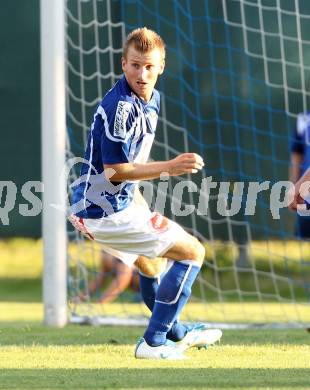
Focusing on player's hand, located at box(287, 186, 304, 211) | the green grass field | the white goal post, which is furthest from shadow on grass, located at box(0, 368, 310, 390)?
the white goal post

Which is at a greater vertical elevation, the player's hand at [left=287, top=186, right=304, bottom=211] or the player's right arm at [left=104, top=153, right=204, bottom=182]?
the player's right arm at [left=104, top=153, right=204, bottom=182]

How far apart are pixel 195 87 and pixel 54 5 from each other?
244 centimetres

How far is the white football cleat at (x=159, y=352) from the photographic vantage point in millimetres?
4738

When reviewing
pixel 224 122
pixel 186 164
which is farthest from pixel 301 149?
pixel 186 164

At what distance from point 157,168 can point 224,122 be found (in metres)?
4.41

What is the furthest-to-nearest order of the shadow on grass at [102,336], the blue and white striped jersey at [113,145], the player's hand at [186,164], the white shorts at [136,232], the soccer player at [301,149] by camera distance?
the soccer player at [301,149] → the shadow on grass at [102,336] → the white shorts at [136,232] → the blue and white striped jersey at [113,145] → the player's hand at [186,164]

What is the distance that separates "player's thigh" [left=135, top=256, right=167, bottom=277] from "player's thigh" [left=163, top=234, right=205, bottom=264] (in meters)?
0.32

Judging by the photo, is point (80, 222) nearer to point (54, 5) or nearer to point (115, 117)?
point (115, 117)

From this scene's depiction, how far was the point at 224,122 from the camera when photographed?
8852 mm

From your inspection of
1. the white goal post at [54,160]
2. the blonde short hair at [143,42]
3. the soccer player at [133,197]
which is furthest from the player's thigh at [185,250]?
the white goal post at [54,160]

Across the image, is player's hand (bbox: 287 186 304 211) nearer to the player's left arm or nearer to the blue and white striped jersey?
the player's left arm

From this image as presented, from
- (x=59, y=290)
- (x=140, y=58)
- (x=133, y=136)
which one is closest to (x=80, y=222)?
(x=133, y=136)

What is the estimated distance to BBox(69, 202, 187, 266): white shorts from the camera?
4.74m

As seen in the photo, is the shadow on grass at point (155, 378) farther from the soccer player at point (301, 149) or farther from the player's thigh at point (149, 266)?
the soccer player at point (301, 149)
